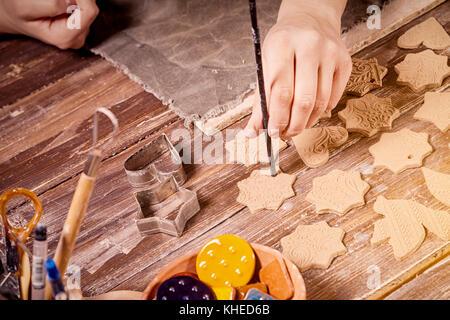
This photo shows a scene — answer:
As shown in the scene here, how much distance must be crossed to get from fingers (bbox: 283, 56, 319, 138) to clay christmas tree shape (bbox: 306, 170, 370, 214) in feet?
0.42

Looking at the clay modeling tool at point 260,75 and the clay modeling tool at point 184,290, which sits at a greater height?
the clay modeling tool at point 260,75

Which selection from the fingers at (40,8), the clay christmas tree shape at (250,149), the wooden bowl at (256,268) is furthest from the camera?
the fingers at (40,8)

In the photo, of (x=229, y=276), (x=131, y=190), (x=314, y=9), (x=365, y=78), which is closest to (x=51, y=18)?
(x=131, y=190)

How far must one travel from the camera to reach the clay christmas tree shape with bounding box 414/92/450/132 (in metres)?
0.92

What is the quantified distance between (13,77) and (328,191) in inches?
37.3

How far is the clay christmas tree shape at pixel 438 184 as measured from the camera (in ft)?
2.68

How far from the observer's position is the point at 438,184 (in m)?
0.83

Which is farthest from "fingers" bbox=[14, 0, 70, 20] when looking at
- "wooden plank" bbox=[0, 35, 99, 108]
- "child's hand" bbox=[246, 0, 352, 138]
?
"child's hand" bbox=[246, 0, 352, 138]

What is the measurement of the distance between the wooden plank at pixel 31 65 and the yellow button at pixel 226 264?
0.79 m

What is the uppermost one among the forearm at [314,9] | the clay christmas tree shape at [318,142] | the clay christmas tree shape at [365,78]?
the forearm at [314,9]

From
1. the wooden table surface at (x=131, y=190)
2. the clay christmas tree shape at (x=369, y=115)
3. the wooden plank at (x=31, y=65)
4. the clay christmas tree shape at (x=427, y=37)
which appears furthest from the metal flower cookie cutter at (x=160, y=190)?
the clay christmas tree shape at (x=427, y=37)

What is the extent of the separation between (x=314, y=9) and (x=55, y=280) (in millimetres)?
716

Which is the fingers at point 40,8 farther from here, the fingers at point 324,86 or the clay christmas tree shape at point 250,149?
the fingers at point 324,86

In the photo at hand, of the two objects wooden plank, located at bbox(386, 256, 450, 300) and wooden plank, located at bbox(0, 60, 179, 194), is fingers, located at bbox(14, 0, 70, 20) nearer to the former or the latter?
wooden plank, located at bbox(0, 60, 179, 194)
